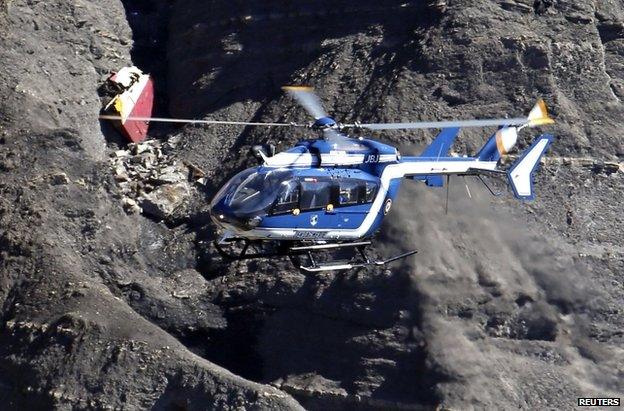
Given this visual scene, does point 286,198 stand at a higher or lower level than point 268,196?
lower

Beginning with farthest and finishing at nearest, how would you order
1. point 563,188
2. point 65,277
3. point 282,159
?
point 563,188 → point 65,277 → point 282,159

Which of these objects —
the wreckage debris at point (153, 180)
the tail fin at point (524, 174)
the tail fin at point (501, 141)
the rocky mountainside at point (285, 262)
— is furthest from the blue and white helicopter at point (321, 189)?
the wreckage debris at point (153, 180)

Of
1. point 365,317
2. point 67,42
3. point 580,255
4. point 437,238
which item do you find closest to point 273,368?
point 365,317

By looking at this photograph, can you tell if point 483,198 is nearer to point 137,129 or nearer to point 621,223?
point 621,223

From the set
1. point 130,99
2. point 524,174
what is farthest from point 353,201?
point 130,99

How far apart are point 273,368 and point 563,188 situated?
10381 mm

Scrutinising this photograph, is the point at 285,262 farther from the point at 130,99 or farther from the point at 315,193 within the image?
the point at 315,193

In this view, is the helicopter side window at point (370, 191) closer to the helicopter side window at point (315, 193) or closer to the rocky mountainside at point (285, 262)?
the helicopter side window at point (315, 193)

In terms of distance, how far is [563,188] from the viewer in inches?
1907

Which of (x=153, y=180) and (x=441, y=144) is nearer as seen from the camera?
(x=441, y=144)

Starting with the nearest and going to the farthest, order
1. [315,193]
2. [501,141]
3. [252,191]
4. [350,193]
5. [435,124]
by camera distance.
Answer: [252,191] < [315,193] < [435,124] < [350,193] < [501,141]

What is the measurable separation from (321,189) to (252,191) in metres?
1.84

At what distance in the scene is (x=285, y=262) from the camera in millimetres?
47094

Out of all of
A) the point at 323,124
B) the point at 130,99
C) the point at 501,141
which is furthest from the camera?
the point at 130,99
